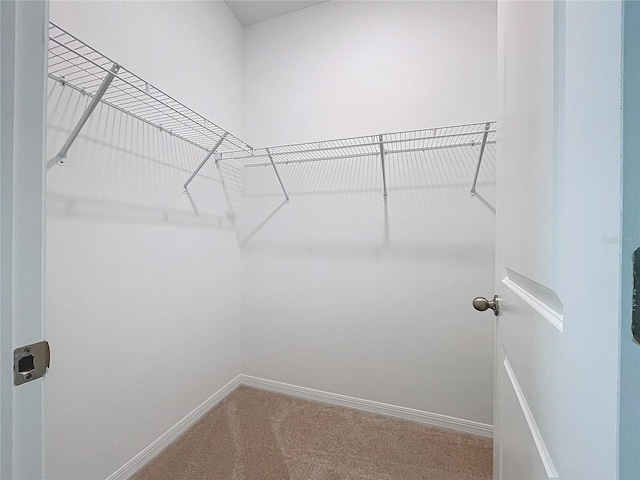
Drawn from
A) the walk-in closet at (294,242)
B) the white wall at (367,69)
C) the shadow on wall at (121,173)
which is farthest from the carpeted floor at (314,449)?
the white wall at (367,69)

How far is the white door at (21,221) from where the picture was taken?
408mm

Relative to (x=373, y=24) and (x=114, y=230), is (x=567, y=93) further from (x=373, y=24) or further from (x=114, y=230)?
(x=373, y=24)

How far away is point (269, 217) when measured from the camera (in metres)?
2.13

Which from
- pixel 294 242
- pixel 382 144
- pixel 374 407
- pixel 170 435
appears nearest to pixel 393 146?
pixel 382 144

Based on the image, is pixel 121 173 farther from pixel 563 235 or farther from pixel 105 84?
pixel 563 235

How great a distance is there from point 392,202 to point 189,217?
1.28 metres

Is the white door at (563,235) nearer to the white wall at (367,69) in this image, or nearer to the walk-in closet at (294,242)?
the walk-in closet at (294,242)

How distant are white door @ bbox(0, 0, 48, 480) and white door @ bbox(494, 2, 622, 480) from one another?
0.73 metres

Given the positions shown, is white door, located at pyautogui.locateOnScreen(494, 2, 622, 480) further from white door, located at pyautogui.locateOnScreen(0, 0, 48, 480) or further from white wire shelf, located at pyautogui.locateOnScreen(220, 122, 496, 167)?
white wire shelf, located at pyautogui.locateOnScreen(220, 122, 496, 167)

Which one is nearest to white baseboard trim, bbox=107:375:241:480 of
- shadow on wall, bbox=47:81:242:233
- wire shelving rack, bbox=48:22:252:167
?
shadow on wall, bbox=47:81:242:233

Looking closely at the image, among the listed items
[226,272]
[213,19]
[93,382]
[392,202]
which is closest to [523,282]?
[392,202]

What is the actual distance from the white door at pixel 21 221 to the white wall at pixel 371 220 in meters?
1.61

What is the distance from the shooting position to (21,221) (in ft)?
1.39

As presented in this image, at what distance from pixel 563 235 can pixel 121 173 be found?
5.33ft
